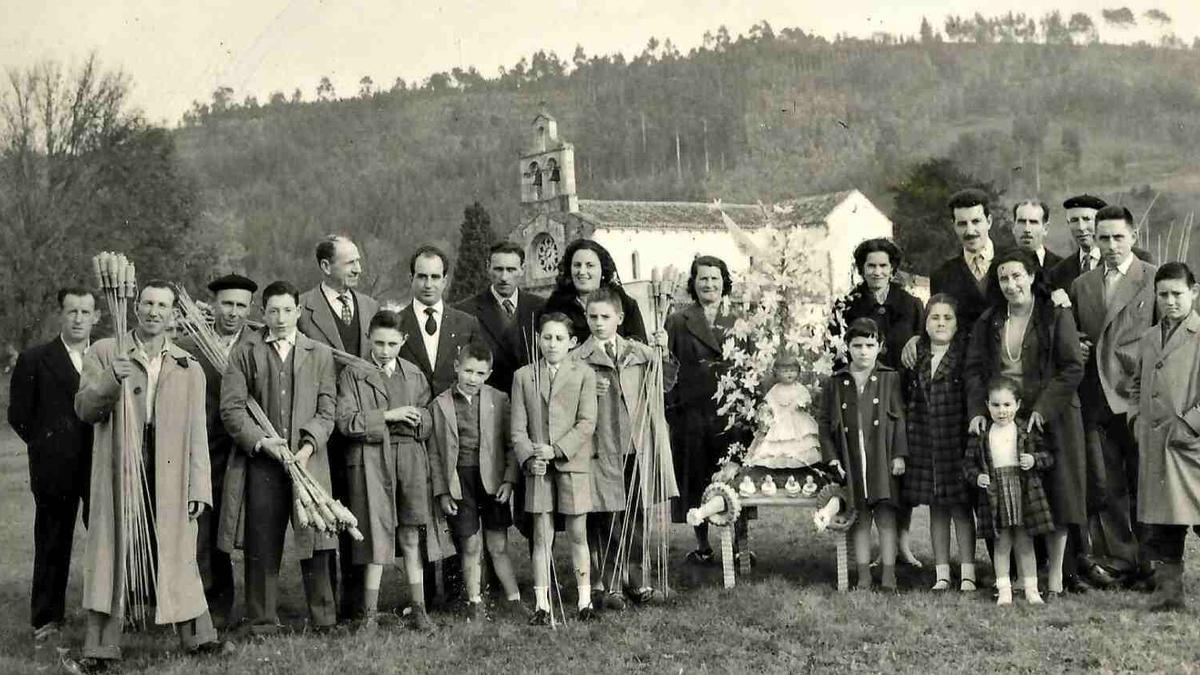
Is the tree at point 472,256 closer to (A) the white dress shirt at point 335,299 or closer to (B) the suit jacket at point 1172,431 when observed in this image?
(A) the white dress shirt at point 335,299

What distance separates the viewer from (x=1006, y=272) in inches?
290

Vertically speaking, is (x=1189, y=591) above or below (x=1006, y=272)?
below

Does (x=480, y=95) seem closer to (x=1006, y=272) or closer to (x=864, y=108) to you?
(x=864, y=108)

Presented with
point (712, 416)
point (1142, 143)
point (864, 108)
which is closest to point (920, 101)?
point (864, 108)

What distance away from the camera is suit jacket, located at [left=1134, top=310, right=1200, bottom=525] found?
22.2 feet

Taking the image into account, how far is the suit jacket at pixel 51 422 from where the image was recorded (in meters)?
7.54

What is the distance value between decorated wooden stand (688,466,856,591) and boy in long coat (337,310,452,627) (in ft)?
6.06

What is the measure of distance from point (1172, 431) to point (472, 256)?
49915 millimetres

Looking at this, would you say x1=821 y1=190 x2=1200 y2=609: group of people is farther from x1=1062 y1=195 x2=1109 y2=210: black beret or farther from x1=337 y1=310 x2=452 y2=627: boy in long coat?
x1=337 y1=310 x2=452 y2=627: boy in long coat

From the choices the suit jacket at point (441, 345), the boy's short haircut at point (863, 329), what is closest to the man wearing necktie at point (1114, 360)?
the boy's short haircut at point (863, 329)

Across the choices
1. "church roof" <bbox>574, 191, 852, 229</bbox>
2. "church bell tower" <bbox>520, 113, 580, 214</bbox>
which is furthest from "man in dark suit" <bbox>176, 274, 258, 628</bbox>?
"church bell tower" <bbox>520, 113, 580, 214</bbox>

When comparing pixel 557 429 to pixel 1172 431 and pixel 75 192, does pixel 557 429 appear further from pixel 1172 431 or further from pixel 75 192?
pixel 75 192

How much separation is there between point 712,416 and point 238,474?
3.43 meters

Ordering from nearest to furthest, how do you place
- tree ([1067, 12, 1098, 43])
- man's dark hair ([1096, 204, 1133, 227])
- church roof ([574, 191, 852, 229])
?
man's dark hair ([1096, 204, 1133, 227]), church roof ([574, 191, 852, 229]), tree ([1067, 12, 1098, 43])
